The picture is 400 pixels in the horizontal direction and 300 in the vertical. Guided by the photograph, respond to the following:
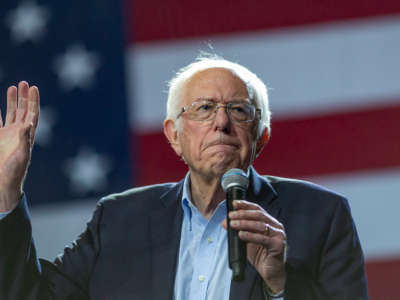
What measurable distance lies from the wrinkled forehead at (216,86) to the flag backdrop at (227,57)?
4.97 ft

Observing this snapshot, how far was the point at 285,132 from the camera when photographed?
336cm

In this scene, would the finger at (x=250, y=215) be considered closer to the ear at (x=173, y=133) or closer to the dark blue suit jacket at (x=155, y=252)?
the dark blue suit jacket at (x=155, y=252)

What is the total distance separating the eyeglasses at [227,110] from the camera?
1.76 meters

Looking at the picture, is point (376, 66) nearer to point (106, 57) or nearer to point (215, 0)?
point (215, 0)

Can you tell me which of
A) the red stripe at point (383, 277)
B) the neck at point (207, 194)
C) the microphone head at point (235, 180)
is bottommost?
the red stripe at point (383, 277)

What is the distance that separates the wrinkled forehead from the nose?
0.04 m

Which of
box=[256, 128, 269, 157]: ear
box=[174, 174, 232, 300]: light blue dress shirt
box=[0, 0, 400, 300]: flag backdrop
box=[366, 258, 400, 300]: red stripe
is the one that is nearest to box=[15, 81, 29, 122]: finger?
box=[174, 174, 232, 300]: light blue dress shirt

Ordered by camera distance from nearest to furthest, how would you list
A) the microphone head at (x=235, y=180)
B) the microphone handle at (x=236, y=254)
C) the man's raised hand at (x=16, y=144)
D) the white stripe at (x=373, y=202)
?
the microphone handle at (x=236, y=254), the microphone head at (x=235, y=180), the man's raised hand at (x=16, y=144), the white stripe at (x=373, y=202)

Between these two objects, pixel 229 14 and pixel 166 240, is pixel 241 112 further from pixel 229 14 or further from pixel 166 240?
pixel 229 14

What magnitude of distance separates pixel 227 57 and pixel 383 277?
1452 mm

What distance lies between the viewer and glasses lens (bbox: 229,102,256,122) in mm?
1755

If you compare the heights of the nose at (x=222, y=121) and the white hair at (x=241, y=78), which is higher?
the white hair at (x=241, y=78)

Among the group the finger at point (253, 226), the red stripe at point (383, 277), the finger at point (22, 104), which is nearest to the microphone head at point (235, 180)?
the finger at point (253, 226)

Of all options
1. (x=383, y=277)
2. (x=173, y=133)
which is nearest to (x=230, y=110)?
(x=173, y=133)
